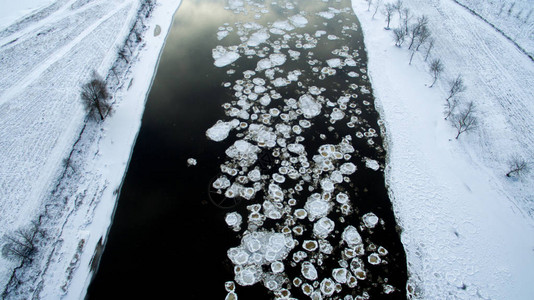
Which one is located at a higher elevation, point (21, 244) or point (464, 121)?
point (464, 121)

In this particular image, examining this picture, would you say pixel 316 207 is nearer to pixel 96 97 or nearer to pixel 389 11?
pixel 96 97

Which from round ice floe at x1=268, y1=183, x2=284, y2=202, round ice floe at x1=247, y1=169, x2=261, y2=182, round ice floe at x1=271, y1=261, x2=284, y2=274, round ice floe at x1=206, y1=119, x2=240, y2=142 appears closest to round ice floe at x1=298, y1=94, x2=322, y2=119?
round ice floe at x1=206, y1=119, x2=240, y2=142

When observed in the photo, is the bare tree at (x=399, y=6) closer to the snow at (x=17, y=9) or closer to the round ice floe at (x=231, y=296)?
the round ice floe at (x=231, y=296)

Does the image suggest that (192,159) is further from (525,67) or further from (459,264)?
(525,67)

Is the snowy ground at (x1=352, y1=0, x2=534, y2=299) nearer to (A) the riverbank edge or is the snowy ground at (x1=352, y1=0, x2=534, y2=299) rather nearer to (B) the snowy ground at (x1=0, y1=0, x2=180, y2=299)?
(A) the riverbank edge

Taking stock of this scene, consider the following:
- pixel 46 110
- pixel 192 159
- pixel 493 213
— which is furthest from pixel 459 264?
pixel 46 110

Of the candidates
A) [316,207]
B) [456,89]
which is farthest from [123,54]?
[456,89]
